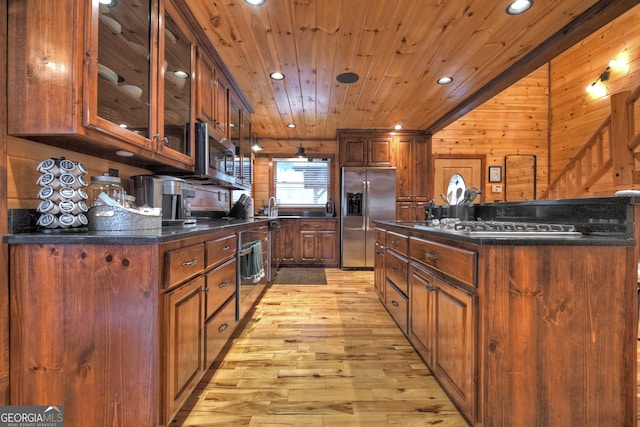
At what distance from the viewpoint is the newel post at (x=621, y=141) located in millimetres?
3189

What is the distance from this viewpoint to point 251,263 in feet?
8.14

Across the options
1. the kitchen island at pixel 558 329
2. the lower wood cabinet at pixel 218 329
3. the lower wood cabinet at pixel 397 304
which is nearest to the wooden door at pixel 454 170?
the lower wood cabinet at pixel 397 304

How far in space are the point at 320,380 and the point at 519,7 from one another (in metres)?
2.73

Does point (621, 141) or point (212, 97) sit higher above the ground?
point (212, 97)

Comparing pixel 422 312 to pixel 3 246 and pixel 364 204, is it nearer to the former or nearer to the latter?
pixel 3 246

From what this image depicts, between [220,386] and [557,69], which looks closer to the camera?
[220,386]

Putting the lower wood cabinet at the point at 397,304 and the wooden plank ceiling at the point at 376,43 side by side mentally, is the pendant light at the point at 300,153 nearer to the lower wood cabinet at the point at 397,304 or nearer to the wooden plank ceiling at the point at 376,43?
the wooden plank ceiling at the point at 376,43

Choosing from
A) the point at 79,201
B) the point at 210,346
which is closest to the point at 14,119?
the point at 79,201

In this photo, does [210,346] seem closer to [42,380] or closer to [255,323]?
[42,380]

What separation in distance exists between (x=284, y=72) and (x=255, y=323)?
2415mm

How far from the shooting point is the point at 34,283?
3.58ft

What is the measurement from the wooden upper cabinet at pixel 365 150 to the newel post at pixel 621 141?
9.06ft

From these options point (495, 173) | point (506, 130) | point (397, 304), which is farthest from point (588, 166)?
point (397, 304)

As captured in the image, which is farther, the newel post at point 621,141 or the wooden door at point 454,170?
the wooden door at point 454,170
